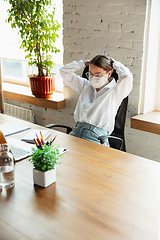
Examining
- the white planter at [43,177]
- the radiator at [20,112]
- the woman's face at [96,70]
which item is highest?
the woman's face at [96,70]

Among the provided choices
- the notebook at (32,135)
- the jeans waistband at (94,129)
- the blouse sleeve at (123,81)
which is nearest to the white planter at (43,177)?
the notebook at (32,135)

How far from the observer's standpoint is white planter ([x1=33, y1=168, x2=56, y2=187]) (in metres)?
A: 1.19

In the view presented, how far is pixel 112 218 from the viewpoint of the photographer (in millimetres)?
984

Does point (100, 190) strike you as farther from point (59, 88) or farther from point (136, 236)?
point (59, 88)

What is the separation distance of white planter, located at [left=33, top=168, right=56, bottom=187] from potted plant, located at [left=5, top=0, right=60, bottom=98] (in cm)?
187

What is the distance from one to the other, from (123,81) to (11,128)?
905 mm

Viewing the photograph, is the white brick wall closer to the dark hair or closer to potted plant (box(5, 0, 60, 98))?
potted plant (box(5, 0, 60, 98))

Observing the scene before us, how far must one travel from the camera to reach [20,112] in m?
3.50

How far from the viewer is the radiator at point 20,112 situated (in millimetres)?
3353

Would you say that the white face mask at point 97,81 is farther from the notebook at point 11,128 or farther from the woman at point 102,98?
the notebook at point 11,128

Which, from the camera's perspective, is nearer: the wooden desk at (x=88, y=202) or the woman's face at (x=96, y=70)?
the wooden desk at (x=88, y=202)

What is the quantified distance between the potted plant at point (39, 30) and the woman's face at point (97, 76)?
38.5 inches

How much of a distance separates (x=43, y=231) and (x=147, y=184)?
54cm

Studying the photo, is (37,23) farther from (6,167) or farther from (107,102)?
(6,167)
